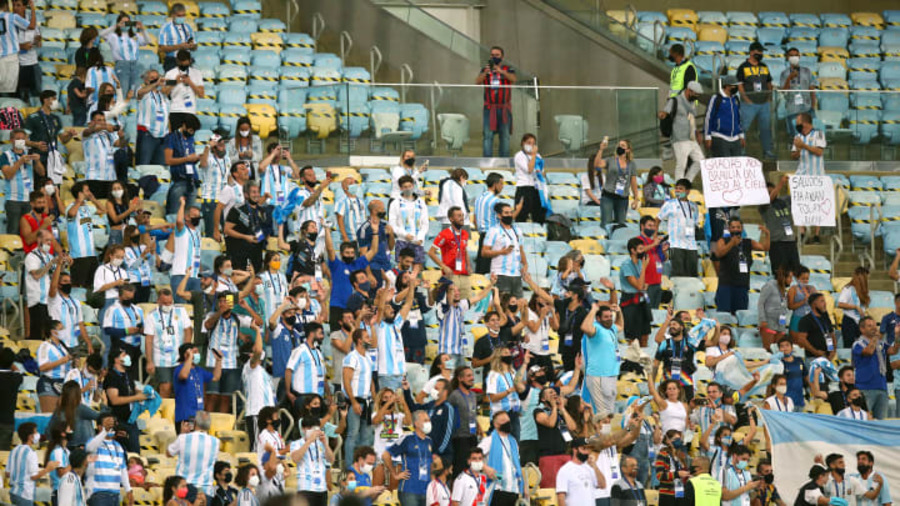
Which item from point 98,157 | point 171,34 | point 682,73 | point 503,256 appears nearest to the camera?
point 503,256

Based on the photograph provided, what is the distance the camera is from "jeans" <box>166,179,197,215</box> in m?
20.6

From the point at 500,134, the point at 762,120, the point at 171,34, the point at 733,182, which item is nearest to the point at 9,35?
the point at 171,34

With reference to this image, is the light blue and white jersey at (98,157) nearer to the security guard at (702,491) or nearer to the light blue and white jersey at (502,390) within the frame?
the light blue and white jersey at (502,390)

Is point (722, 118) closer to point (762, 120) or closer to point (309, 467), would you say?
point (762, 120)

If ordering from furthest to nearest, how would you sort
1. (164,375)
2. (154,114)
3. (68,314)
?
(154,114)
(68,314)
(164,375)

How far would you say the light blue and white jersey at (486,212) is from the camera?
2084cm

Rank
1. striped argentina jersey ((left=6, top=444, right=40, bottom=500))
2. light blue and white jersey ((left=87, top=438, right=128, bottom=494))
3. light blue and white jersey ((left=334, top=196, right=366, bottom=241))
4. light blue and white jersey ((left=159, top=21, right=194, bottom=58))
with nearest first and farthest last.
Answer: light blue and white jersey ((left=87, top=438, right=128, bottom=494)) < striped argentina jersey ((left=6, top=444, right=40, bottom=500)) < light blue and white jersey ((left=334, top=196, right=366, bottom=241)) < light blue and white jersey ((left=159, top=21, right=194, bottom=58))

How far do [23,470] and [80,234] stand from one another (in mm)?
3902

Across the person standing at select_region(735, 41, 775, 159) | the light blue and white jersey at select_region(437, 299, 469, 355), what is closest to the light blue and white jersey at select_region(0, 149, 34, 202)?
the light blue and white jersey at select_region(437, 299, 469, 355)

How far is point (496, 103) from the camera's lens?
77.6 ft

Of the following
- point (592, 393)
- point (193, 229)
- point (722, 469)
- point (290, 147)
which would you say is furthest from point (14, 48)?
point (722, 469)

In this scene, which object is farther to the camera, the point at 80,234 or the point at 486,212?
the point at 486,212

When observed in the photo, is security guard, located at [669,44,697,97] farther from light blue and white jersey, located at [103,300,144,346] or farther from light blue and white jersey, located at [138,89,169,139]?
light blue and white jersey, located at [103,300,144,346]

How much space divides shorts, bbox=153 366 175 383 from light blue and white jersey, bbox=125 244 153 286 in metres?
1.30
